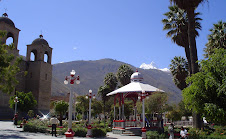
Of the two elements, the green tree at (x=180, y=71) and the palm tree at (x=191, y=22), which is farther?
the green tree at (x=180, y=71)

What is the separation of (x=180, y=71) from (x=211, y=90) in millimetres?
23183

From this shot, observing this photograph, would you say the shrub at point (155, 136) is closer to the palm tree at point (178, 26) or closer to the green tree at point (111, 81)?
the palm tree at point (178, 26)

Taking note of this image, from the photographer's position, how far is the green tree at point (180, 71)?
Answer: 3472 cm

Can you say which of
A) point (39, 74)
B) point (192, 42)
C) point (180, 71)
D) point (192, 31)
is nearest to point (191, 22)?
point (192, 31)

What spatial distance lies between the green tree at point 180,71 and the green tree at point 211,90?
878 inches

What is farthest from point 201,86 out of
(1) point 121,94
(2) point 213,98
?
(1) point 121,94

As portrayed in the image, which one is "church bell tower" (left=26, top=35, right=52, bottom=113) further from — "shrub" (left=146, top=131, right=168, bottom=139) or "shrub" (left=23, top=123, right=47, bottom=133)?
"shrub" (left=146, top=131, right=168, bottom=139)

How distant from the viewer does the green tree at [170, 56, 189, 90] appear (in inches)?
1367

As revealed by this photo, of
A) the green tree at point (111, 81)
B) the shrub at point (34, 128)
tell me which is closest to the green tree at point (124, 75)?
the green tree at point (111, 81)

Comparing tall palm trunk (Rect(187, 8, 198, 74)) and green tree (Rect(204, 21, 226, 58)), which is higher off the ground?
green tree (Rect(204, 21, 226, 58))

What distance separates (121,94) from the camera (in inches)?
925

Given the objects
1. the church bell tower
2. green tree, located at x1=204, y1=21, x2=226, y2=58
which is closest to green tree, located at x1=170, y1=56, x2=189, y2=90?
green tree, located at x1=204, y1=21, x2=226, y2=58

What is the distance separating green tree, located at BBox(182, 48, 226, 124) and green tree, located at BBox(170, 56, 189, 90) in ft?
73.2

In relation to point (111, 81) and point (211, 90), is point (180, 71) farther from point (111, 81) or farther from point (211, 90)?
point (211, 90)
